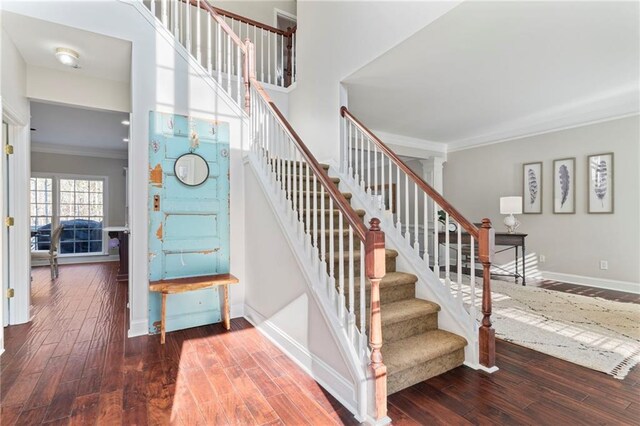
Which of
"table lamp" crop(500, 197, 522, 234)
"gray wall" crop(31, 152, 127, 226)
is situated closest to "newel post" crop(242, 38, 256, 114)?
"table lamp" crop(500, 197, 522, 234)

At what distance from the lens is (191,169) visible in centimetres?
318

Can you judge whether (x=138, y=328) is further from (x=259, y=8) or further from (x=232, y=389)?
(x=259, y=8)

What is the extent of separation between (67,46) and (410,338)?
396cm

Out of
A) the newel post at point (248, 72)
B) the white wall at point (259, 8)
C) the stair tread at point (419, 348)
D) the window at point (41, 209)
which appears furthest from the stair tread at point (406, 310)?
the window at point (41, 209)

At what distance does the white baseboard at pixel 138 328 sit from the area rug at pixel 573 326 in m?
3.25

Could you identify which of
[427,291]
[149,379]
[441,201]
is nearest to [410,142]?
[441,201]

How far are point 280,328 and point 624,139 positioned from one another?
5192 mm

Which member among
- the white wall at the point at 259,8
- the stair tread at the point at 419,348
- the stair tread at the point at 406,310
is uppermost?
the white wall at the point at 259,8

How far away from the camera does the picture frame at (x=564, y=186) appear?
4.73 m

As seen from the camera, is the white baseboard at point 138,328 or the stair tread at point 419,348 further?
the white baseboard at point 138,328

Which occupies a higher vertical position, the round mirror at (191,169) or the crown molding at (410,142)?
the crown molding at (410,142)

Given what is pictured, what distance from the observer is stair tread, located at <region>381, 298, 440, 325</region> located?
223cm

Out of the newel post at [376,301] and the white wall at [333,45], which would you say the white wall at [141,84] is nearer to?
the white wall at [333,45]

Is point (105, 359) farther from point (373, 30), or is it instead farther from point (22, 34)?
point (373, 30)
